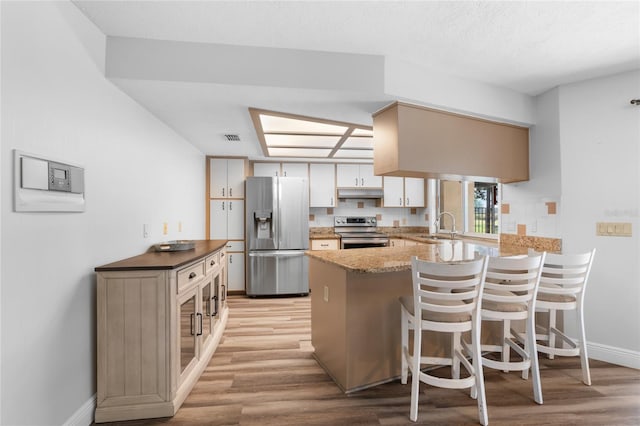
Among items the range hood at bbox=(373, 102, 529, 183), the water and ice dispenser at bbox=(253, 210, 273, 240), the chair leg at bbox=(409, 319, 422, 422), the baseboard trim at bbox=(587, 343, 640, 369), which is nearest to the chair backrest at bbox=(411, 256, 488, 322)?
the chair leg at bbox=(409, 319, 422, 422)

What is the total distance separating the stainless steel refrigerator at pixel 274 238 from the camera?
475 centimetres

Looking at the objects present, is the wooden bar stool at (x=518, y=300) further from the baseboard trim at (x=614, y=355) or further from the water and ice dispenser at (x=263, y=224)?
the water and ice dispenser at (x=263, y=224)

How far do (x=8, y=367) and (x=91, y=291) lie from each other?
62 cm

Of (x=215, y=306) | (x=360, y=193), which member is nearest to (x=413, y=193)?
(x=360, y=193)

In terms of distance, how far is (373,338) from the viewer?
2287 mm

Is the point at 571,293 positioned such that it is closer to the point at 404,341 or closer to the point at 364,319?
the point at 404,341

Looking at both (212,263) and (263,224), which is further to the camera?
(263,224)

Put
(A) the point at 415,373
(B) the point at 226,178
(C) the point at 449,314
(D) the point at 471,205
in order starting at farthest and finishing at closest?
1. (B) the point at 226,178
2. (D) the point at 471,205
3. (C) the point at 449,314
4. (A) the point at 415,373

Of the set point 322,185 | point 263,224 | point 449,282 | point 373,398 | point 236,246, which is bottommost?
point 373,398

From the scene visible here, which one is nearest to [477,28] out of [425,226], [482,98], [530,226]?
[482,98]

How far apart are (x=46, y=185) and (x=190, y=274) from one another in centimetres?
101

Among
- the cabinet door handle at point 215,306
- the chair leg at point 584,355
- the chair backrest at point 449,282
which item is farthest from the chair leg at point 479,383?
the cabinet door handle at point 215,306

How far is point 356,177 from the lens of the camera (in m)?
5.52

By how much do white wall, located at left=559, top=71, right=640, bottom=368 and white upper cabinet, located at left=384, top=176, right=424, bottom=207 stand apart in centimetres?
277
